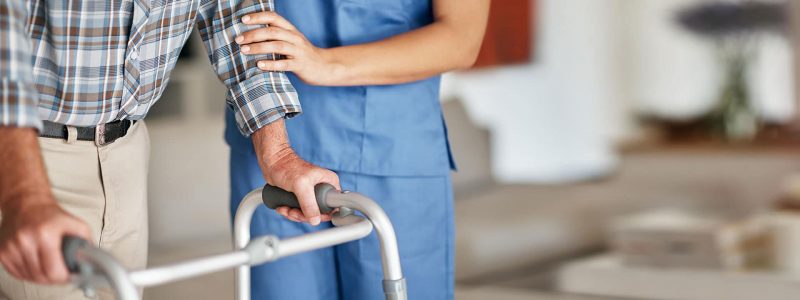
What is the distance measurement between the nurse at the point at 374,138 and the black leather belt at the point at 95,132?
0.23 m

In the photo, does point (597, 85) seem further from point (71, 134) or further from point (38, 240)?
point (38, 240)

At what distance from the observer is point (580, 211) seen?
3.89 meters

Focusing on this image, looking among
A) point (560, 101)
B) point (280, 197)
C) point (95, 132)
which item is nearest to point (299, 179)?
point (280, 197)

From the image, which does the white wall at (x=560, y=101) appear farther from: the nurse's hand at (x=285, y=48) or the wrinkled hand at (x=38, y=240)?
the wrinkled hand at (x=38, y=240)

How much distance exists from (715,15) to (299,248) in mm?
5009

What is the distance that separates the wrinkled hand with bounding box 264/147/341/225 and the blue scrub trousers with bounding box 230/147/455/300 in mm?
196

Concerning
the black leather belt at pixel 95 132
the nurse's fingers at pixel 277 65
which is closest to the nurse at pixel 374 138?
the nurse's fingers at pixel 277 65

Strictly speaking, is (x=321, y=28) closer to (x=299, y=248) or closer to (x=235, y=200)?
(x=235, y=200)

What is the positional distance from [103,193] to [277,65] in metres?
0.31

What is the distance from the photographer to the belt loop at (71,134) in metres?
1.48

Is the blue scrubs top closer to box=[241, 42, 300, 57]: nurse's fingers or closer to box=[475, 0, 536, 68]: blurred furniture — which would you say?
box=[241, 42, 300, 57]: nurse's fingers

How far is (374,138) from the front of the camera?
1755 mm

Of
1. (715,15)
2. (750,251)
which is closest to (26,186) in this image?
(750,251)

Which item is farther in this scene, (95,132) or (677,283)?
(677,283)
